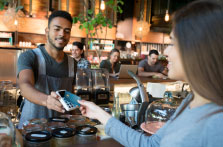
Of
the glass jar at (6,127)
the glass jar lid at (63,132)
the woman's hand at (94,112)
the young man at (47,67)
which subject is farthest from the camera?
the young man at (47,67)

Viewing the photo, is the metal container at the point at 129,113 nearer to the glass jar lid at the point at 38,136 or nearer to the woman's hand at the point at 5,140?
the glass jar lid at the point at 38,136

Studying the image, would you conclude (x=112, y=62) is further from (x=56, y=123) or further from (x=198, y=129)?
Result: (x=198, y=129)

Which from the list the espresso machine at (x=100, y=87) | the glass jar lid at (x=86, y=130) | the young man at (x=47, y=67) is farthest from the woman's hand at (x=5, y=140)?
the espresso machine at (x=100, y=87)

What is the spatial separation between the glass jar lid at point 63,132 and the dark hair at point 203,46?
2.54 ft

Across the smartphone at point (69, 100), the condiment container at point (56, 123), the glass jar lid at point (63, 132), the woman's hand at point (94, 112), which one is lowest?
the glass jar lid at point (63, 132)

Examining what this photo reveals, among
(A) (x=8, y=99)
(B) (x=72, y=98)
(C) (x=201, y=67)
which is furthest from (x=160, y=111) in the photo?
(A) (x=8, y=99)

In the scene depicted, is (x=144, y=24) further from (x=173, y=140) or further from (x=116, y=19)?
(x=173, y=140)

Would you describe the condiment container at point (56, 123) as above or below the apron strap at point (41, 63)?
below

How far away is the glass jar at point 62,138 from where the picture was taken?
1.18 m

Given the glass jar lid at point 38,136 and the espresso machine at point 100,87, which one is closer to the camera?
the glass jar lid at point 38,136

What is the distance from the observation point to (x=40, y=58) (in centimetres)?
194

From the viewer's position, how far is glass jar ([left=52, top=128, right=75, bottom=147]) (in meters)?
1.18

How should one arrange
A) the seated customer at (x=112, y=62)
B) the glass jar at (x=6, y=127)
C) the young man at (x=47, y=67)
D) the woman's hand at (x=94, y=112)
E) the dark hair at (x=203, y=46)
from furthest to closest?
the seated customer at (x=112, y=62)
the young man at (x=47, y=67)
the woman's hand at (x=94, y=112)
the glass jar at (x=6, y=127)
the dark hair at (x=203, y=46)

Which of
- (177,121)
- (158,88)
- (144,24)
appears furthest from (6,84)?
(144,24)
